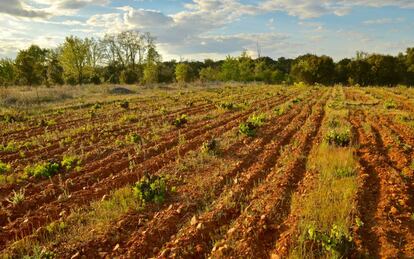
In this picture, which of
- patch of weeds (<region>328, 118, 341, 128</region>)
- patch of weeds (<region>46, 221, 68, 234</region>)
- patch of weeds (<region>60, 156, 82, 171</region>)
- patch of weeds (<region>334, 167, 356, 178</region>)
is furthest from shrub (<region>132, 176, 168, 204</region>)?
patch of weeds (<region>328, 118, 341, 128</region>)

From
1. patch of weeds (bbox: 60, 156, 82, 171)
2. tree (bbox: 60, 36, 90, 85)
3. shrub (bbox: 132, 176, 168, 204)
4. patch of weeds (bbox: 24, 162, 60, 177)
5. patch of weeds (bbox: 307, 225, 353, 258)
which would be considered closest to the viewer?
patch of weeds (bbox: 307, 225, 353, 258)

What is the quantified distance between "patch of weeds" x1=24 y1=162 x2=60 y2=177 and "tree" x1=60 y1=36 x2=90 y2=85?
4825cm

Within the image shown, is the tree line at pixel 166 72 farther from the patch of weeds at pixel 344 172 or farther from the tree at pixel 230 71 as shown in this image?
the patch of weeds at pixel 344 172

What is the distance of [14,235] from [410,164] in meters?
7.99

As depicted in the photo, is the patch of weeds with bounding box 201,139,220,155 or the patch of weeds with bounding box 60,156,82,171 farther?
the patch of weeds with bounding box 201,139,220,155

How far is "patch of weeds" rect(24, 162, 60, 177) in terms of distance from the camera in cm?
906

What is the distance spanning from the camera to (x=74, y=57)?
5475cm

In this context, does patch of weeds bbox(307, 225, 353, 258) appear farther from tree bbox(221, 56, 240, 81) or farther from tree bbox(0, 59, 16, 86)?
tree bbox(221, 56, 240, 81)

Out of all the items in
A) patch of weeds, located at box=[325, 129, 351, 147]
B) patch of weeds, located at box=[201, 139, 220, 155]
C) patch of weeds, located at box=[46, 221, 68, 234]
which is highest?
patch of weeds, located at box=[325, 129, 351, 147]

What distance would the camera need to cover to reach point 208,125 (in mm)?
15477

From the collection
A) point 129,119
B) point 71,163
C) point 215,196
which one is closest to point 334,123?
point 215,196

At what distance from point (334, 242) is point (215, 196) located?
9.24 ft

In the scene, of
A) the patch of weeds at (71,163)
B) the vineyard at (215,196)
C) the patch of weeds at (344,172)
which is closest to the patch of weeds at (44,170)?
the vineyard at (215,196)

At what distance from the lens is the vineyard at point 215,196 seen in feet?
17.6
